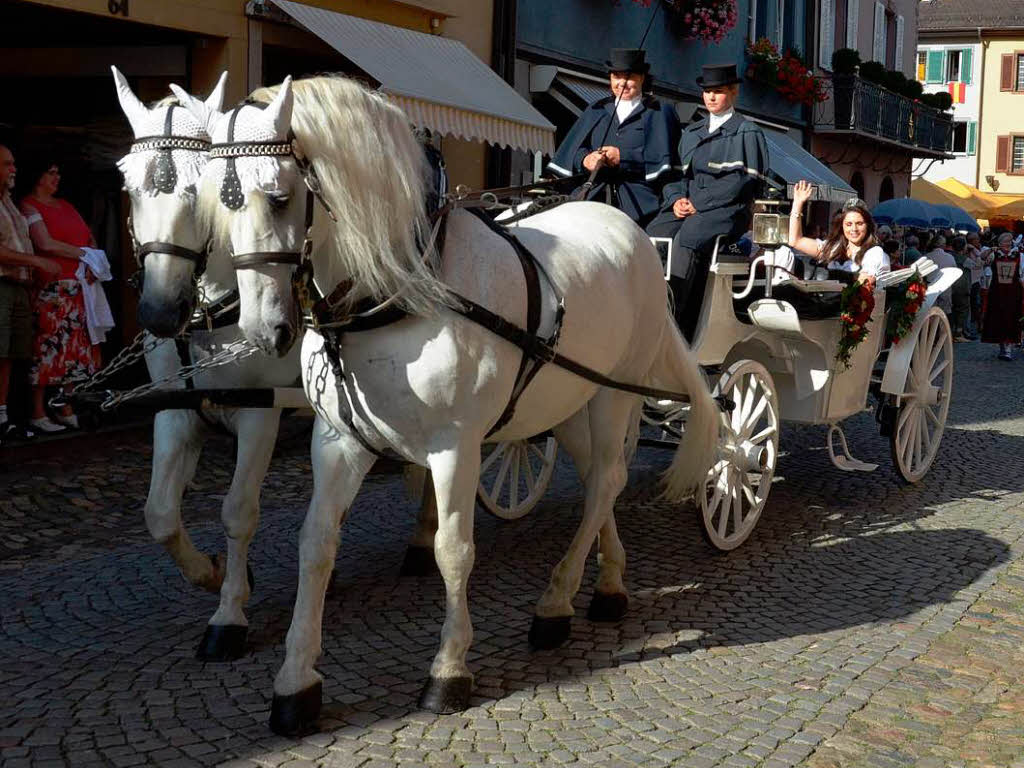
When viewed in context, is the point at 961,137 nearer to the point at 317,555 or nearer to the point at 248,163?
the point at 317,555

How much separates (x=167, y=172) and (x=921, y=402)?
5474 mm

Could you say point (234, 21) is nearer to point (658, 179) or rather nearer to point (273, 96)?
point (658, 179)

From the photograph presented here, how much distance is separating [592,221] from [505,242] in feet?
2.69

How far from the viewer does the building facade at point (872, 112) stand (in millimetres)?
24520

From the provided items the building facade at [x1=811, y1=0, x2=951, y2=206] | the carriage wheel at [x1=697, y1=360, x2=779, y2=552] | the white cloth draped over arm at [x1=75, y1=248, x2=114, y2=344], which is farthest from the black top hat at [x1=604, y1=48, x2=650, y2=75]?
the building facade at [x1=811, y1=0, x2=951, y2=206]

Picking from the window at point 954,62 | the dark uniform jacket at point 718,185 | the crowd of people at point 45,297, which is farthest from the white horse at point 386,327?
the window at point 954,62

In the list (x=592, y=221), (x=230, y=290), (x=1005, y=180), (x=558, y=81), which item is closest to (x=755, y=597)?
(x=592, y=221)

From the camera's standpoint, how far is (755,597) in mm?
5562

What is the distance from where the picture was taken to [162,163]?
13.0 feet

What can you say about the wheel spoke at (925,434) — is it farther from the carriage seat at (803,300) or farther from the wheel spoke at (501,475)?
the wheel spoke at (501,475)

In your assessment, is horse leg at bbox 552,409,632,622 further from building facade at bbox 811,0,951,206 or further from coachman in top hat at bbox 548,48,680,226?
building facade at bbox 811,0,951,206

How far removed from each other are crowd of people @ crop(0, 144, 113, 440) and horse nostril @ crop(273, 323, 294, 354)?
4745 mm

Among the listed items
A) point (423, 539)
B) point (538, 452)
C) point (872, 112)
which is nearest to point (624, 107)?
point (538, 452)

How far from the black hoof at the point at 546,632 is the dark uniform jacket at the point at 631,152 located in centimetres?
245
